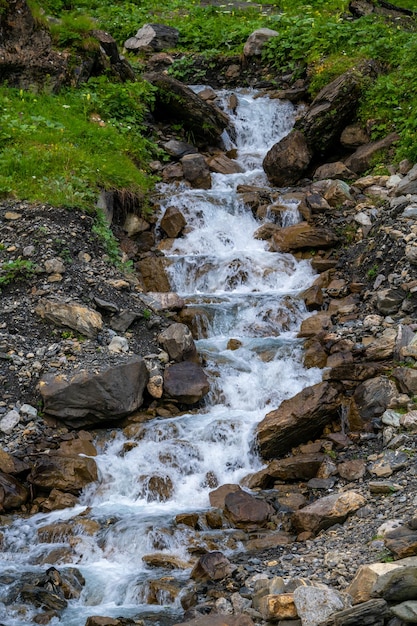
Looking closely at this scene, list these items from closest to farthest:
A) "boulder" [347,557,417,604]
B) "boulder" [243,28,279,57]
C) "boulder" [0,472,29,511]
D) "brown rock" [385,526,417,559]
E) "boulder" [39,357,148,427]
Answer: "boulder" [347,557,417,604], "brown rock" [385,526,417,559], "boulder" [0,472,29,511], "boulder" [39,357,148,427], "boulder" [243,28,279,57]

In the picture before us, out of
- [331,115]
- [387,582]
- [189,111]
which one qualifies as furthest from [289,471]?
[189,111]

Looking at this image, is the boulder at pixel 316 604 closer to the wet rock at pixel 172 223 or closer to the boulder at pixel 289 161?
the wet rock at pixel 172 223

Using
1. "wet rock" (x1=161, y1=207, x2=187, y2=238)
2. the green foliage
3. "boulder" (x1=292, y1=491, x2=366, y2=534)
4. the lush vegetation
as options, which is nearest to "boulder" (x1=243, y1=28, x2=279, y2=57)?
the lush vegetation

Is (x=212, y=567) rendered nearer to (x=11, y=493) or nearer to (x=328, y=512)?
(x=328, y=512)

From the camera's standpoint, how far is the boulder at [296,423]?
28.3 feet

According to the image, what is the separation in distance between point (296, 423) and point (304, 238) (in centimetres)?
480

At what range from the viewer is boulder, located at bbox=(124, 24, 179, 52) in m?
19.9

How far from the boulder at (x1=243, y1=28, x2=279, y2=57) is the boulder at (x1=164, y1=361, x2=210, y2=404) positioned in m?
12.3

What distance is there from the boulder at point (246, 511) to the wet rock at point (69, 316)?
3332mm

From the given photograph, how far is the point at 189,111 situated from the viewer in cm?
1623

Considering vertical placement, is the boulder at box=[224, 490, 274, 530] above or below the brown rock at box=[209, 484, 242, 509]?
above

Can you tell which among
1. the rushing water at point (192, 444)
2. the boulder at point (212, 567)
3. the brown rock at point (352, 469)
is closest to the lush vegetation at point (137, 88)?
the rushing water at point (192, 444)

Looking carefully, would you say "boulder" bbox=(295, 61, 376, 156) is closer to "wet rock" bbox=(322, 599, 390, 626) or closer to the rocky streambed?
the rocky streambed

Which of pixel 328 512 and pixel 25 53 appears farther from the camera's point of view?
pixel 25 53
